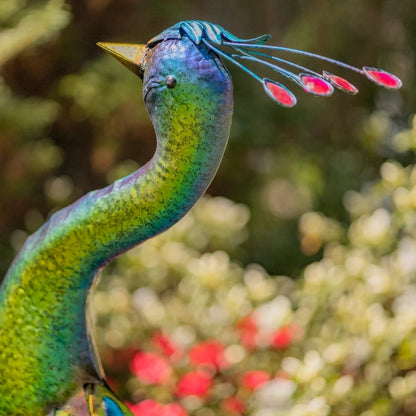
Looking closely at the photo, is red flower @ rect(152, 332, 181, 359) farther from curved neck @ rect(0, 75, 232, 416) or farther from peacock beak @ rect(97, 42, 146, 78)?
peacock beak @ rect(97, 42, 146, 78)

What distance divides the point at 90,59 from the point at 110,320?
2.66 ft

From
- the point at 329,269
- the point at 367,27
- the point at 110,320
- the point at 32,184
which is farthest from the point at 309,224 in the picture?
the point at 367,27

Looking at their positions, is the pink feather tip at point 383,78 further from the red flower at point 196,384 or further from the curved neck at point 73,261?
the red flower at point 196,384

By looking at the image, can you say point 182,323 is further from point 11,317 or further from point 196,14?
point 196,14

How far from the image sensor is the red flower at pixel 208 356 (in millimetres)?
1307

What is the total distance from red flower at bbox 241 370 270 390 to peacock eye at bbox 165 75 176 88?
0.86 m

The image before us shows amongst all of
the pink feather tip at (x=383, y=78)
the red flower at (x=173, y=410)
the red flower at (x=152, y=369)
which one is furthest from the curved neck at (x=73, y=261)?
the red flower at (x=152, y=369)

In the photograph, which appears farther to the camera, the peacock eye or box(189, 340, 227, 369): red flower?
box(189, 340, 227, 369): red flower

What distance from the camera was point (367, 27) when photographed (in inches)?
90.4

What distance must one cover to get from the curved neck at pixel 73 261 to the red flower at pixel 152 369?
2.41 feet

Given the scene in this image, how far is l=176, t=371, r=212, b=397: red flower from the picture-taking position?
4.14 feet

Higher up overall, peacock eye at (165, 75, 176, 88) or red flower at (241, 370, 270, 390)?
peacock eye at (165, 75, 176, 88)

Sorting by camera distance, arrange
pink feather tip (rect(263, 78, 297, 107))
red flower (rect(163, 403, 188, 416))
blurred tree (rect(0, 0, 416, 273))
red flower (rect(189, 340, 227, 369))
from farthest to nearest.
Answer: blurred tree (rect(0, 0, 416, 273)), red flower (rect(189, 340, 227, 369)), red flower (rect(163, 403, 188, 416)), pink feather tip (rect(263, 78, 297, 107))

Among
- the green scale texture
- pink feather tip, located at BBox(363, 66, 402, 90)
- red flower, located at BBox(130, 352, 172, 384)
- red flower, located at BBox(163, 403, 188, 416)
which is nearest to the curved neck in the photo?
the green scale texture
